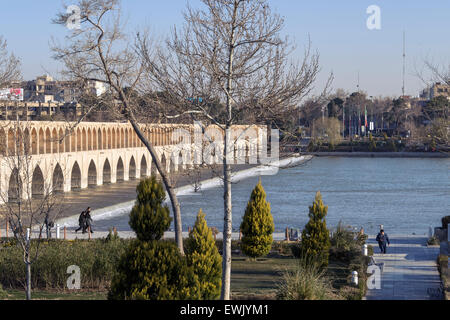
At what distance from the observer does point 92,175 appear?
51.2 metres

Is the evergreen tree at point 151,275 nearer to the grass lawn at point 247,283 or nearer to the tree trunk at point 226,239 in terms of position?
the tree trunk at point 226,239

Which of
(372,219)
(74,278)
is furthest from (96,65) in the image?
(372,219)

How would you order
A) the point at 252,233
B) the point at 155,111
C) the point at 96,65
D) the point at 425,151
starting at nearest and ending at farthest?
the point at 155,111, the point at 96,65, the point at 252,233, the point at 425,151

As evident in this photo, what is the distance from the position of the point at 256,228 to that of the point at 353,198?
2794 centimetres

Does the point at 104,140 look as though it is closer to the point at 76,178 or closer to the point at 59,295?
the point at 76,178

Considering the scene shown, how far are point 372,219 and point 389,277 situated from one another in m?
18.0

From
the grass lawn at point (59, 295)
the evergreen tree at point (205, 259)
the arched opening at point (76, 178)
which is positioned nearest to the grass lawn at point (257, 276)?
the evergreen tree at point (205, 259)

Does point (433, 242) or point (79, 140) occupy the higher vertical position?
point (79, 140)

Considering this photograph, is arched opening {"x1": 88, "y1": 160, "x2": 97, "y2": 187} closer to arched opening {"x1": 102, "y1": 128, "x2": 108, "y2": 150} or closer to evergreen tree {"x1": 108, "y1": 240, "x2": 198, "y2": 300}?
arched opening {"x1": 102, "y1": 128, "x2": 108, "y2": 150}

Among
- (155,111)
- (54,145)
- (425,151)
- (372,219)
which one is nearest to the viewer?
(155,111)

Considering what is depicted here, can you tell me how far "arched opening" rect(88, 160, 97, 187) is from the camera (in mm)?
50469

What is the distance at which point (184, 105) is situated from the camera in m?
11.2

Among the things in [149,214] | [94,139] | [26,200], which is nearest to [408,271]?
[149,214]
